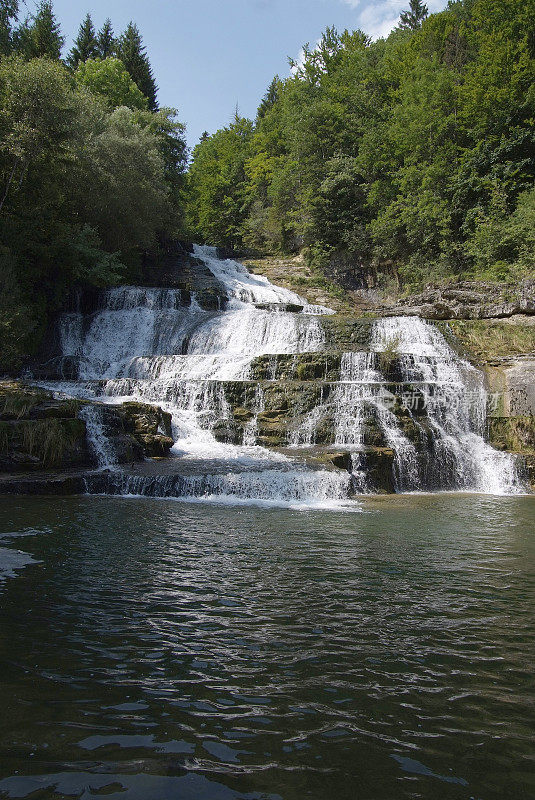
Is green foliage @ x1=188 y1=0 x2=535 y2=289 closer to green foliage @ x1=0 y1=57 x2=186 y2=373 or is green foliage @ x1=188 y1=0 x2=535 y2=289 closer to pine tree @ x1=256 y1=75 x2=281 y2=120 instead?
green foliage @ x1=0 y1=57 x2=186 y2=373

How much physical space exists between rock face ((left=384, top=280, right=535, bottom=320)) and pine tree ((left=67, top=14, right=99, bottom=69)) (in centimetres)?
4255

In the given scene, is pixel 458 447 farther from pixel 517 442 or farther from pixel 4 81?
pixel 4 81

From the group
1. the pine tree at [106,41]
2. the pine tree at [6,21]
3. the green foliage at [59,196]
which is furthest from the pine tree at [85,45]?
the pine tree at [6,21]

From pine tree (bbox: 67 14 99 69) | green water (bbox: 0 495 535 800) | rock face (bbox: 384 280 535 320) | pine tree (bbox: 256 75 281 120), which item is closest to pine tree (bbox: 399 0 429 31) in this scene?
pine tree (bbox: 256 75 281 120)

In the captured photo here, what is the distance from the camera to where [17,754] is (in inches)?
98.8

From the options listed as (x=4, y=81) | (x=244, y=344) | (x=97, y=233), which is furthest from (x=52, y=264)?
(x=244, y=344)

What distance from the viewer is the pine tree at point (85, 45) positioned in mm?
48938

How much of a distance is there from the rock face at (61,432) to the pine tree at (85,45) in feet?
155

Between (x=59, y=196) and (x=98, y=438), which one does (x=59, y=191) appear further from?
(x=98, y=438)

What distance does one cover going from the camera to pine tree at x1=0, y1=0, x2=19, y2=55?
17411 mm

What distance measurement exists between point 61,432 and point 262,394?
20.7 ft

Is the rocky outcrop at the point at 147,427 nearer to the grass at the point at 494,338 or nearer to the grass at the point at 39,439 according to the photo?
the grass at the point at 39,439

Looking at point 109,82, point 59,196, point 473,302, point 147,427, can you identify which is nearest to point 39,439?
point 147,427

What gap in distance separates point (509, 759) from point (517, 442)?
14.8 metres
